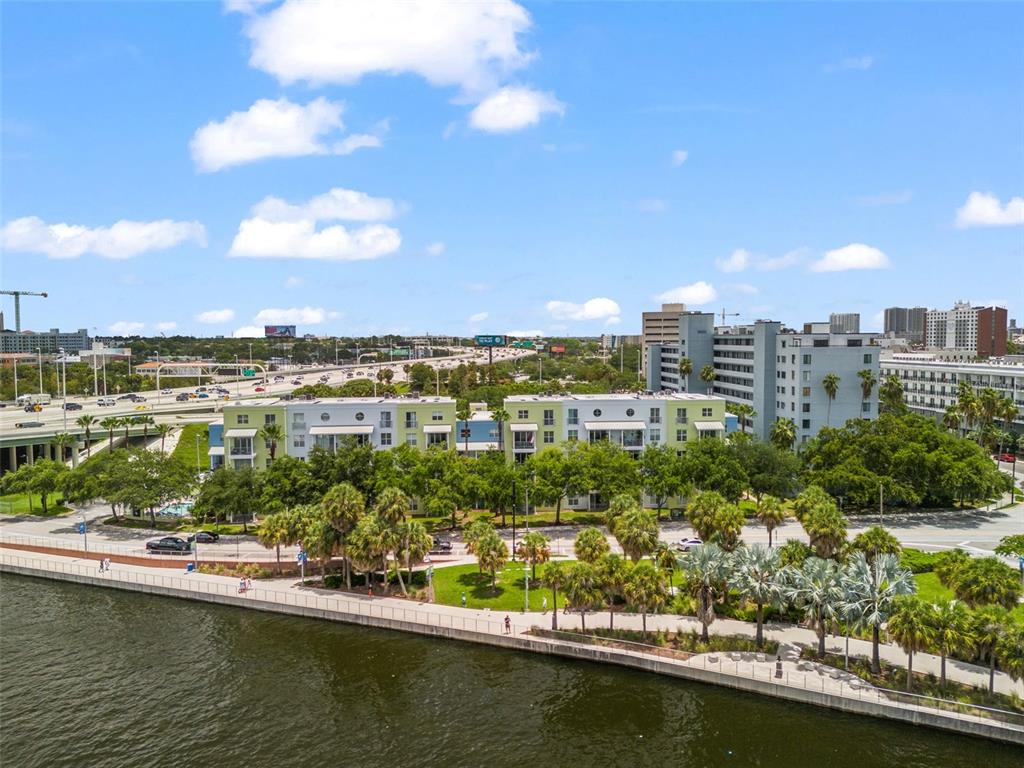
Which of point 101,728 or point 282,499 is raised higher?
point 282,499

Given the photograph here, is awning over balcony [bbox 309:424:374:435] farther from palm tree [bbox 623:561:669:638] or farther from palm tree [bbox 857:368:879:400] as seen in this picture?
palm tree [bbox 857:368:879:400]

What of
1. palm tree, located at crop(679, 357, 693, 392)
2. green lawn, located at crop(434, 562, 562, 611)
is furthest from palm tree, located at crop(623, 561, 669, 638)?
palm tree, located at crop(679, 357, 693, 392)

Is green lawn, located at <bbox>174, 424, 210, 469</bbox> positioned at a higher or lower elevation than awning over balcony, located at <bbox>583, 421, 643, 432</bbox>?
lower

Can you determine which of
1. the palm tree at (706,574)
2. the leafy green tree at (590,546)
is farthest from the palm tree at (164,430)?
the palm tree at (706,574)

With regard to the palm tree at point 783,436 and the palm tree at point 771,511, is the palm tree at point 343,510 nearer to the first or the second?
the palm tree at point 771,511

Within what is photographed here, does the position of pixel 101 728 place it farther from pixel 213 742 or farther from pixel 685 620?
pixel 685 620

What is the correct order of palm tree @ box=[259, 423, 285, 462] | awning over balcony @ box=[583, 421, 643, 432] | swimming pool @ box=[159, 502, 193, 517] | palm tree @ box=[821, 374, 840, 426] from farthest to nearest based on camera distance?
palm tree @ box=[821, 374, 840, 426]
awning over balcony @ box=[583, 421, 643, 432]
palm tree @ box=[259, 423, 285, 462]
swimming pool @ box=[159, 502, 193, 517]

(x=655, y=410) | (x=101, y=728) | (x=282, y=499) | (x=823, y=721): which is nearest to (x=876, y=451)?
(x=655, y=410)
